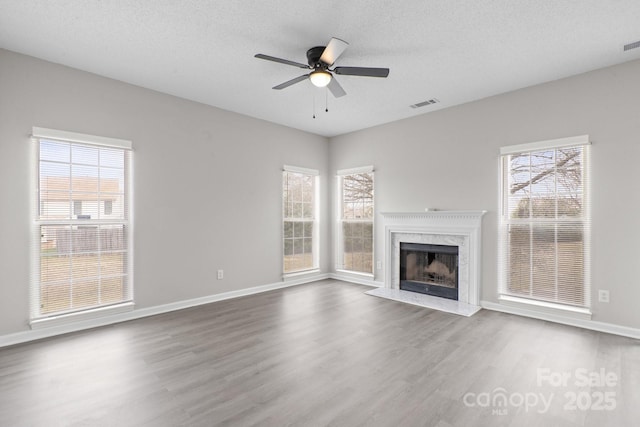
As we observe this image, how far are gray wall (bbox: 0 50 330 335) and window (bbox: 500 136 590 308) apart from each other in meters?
3.55

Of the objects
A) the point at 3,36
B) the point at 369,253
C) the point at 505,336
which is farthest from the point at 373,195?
the point at 3,36

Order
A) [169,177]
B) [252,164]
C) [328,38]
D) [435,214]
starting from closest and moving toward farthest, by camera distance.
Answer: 1. [328,38]
2. [169,177]
3. [435,214]
4. [252,164]

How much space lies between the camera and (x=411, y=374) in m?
2.48

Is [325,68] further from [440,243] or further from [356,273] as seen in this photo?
[356,273]

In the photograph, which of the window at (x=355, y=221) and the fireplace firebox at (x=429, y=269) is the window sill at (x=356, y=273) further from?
the fireplace firebox at (x=429, y=269)

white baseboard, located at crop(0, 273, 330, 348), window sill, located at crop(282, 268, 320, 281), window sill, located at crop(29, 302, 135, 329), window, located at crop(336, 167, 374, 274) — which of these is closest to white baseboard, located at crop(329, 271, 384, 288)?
window, located at crop(336, 167, 374, 274)

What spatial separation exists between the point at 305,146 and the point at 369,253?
244cm

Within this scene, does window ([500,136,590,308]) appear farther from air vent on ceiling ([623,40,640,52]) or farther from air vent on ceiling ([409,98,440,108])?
air vent on ceiling ([409,98,440,108])

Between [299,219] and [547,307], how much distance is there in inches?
159

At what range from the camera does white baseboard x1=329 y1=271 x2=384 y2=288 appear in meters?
5.66

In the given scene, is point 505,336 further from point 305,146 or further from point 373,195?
point 305,146

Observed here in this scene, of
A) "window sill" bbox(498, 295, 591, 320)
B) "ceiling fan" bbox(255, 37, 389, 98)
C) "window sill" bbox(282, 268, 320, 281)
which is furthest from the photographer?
"window sill" bbox(282, 268, 320, 281)

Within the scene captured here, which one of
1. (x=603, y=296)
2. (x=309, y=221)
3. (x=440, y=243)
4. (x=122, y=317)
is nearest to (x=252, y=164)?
(x=309, y=221)

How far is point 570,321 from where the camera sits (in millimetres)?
3602
